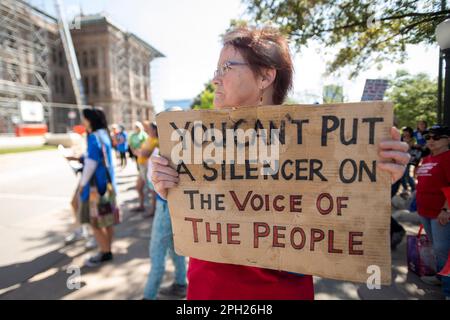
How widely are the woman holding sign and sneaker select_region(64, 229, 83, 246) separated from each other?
355 cm

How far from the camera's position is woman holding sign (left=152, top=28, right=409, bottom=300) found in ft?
3.57

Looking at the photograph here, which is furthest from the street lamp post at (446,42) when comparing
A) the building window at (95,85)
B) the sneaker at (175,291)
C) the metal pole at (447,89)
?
the building window at (95,85)

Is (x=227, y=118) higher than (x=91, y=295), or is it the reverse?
(x=227, y=118)

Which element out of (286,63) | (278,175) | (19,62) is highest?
(19,62)

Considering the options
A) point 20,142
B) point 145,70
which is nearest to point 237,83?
point 20,142

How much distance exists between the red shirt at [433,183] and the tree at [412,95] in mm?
1657

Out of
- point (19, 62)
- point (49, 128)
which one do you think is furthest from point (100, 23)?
point (49, 128)

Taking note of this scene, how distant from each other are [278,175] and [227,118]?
0.27 meters

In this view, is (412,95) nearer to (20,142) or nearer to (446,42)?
(446,42)

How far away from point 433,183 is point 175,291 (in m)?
2.66

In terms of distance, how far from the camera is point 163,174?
1.09m

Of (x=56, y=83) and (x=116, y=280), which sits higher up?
(x=56, y=83)

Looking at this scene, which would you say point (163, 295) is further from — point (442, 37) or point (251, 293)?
point (442, 37)

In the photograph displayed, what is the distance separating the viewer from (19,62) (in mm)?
25703
